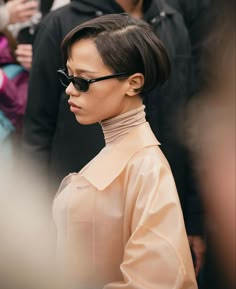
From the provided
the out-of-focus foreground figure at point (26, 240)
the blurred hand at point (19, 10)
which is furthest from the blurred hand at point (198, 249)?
the blurred hand at point (19, 10)

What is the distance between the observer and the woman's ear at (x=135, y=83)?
1700 mm

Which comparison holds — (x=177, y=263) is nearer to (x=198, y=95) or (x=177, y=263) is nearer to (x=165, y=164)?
(x=165, y=164)

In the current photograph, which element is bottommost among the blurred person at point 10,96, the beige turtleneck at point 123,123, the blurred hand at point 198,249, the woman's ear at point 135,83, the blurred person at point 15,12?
the blurred hand at point 198,249

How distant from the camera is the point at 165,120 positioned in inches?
94.6

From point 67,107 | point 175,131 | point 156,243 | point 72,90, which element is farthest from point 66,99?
point 156,243

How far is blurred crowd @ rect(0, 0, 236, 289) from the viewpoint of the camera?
85.4 inches

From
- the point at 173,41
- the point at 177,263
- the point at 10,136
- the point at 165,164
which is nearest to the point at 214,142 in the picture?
the point at 173,41

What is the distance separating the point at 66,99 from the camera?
7.80 feet

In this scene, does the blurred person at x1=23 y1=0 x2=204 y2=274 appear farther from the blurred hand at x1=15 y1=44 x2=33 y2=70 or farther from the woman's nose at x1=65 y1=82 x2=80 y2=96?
the woman's nose at x1=65 y1=82 x2=80 y2=96

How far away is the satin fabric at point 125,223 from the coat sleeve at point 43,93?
0.68m

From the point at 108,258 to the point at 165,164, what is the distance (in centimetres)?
28

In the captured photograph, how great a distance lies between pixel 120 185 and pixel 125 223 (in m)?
0.10

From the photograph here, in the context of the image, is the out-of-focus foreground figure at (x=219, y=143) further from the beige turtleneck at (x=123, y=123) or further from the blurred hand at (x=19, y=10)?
the blurred hand at (x=19, y=10)

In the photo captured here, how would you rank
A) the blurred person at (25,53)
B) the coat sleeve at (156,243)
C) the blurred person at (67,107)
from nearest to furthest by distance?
the coat sleeve at (156,243) → the blurred person at (67,107) → the blurred person at (25,53)
